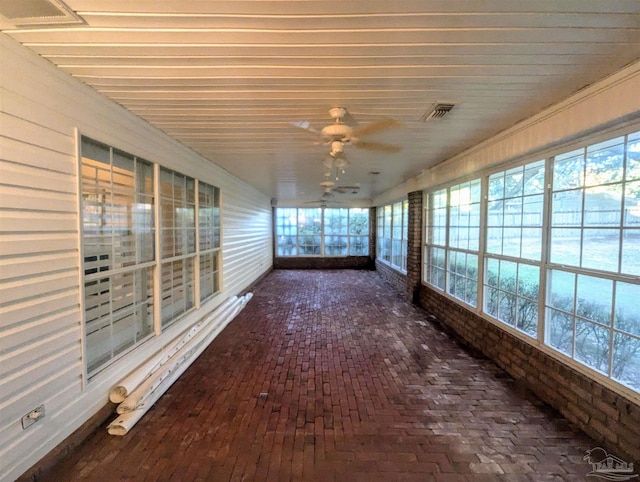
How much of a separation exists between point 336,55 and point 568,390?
3254 millimetres

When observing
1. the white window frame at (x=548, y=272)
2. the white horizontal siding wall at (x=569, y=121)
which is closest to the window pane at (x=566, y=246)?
the white window frame at (x=548, y=272)

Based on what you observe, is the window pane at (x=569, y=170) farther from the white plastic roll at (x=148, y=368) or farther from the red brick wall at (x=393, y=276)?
the red brick wall at (x=393, y=276)

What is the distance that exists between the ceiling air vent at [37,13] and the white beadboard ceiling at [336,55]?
2 centimetres

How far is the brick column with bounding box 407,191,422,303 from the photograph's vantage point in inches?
251

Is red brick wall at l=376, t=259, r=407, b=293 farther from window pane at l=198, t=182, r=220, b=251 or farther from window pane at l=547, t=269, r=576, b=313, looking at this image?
window pane at l=198, t=182, r=220, b=251

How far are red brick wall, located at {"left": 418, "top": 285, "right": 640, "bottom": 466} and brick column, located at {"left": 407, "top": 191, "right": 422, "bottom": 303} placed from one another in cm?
220

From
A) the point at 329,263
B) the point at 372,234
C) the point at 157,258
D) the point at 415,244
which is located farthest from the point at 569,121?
the point at 329,263

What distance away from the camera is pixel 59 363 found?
210cm

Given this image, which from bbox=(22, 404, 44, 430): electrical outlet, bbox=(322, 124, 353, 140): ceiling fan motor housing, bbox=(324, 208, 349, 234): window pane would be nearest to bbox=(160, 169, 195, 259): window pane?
bbox=(22, 404, 44, 430): electrical outlet

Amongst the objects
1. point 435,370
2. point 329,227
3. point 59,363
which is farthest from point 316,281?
point 59,363

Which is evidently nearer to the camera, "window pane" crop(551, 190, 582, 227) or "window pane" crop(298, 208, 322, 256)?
"window pane" crop(551, 190, 582, 227)
